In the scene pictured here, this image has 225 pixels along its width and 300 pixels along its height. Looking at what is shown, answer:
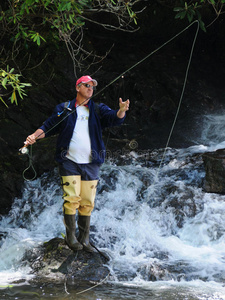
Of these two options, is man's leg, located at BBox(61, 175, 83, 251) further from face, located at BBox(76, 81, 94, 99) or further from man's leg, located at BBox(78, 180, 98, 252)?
face, located at BBox(76, 81, 94, 99)

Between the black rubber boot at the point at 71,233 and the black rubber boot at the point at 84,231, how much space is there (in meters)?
0.08

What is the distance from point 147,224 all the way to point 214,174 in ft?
4.96

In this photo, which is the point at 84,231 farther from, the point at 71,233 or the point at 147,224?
the point at 147,224

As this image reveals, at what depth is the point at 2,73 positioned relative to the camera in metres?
4.65

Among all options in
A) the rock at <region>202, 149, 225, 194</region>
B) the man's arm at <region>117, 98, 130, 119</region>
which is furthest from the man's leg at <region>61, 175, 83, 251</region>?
the rock at <region>202, 149, 225, 194</region>

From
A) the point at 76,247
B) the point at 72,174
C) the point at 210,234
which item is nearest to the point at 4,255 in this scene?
the point at 76,247

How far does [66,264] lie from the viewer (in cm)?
484

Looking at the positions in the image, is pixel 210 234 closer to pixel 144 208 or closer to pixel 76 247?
pixel 144 208

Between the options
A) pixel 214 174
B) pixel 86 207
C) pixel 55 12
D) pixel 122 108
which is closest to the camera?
pixel 122 108

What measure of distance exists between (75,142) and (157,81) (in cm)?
620

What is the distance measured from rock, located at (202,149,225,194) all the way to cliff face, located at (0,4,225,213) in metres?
2.03

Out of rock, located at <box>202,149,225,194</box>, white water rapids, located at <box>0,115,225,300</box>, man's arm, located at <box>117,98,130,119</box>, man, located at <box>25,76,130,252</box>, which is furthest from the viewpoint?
rock, located at <box>202,149,225,194</box>

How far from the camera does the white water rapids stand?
480 centimetres

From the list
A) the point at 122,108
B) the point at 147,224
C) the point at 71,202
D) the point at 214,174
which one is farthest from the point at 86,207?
the point at 214,174
